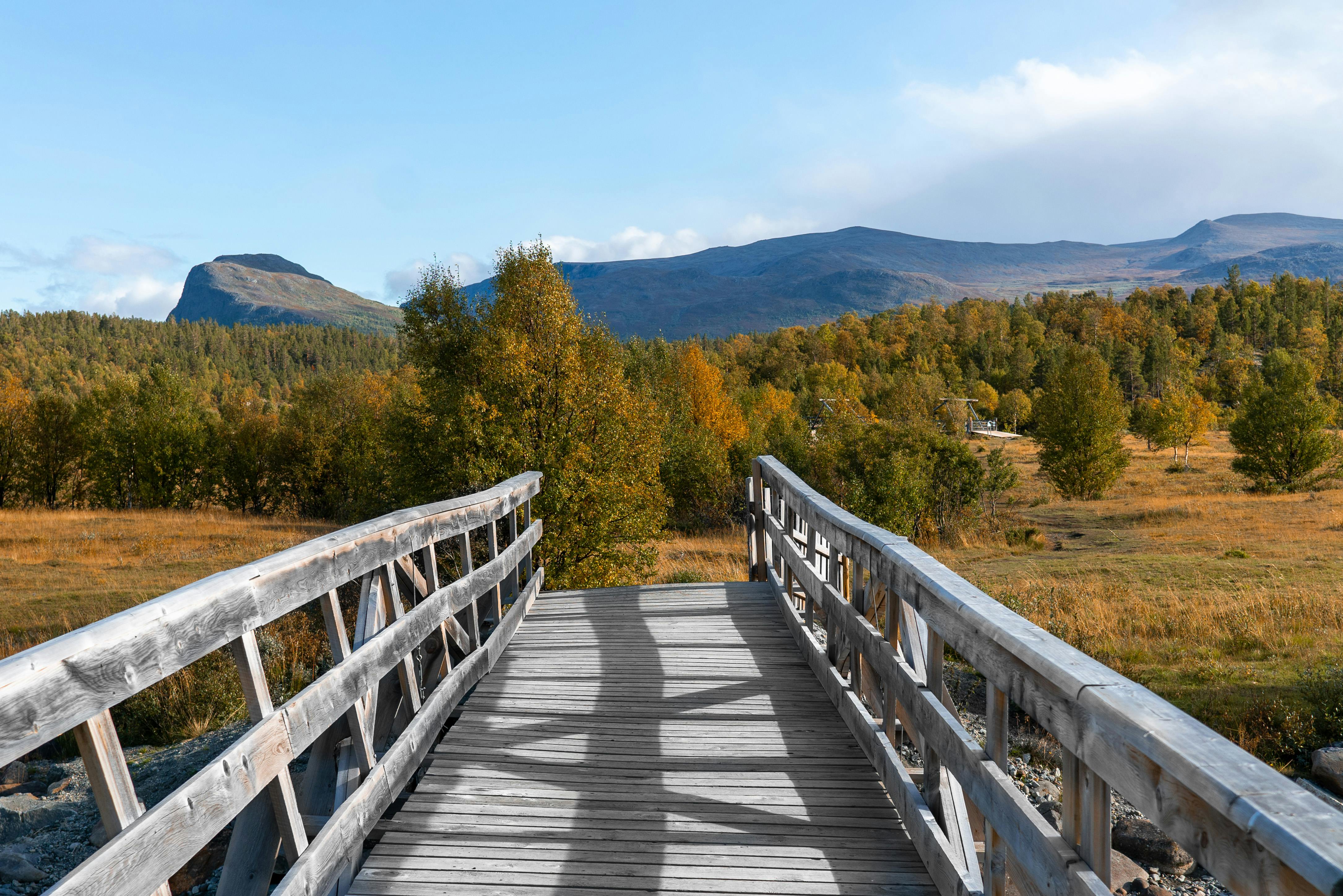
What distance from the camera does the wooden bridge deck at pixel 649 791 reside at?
2.79 metres

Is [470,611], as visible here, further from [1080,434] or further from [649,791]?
[1080,434]

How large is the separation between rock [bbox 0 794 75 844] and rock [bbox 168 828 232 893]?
1.59m

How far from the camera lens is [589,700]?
4617mm

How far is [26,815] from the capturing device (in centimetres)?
635

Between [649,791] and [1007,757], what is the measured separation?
177cm

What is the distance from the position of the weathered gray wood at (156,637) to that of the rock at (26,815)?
5311 mm

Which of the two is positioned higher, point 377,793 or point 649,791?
point 377,793

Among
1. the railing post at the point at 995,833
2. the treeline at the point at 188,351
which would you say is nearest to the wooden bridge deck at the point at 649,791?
the railing post at the point at 995,833

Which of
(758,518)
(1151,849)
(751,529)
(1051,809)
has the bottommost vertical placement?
(1151,849)

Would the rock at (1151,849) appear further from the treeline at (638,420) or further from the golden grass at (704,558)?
the treeline at (638,420)

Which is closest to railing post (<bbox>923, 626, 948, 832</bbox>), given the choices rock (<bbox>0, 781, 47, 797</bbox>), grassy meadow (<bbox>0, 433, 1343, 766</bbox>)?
grassy meadow (<bbox>0, 433, 1343, 766</bbox>)

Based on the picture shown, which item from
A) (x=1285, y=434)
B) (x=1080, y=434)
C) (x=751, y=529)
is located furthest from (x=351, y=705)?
(x=1285, y=434)

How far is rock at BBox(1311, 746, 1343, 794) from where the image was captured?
24.1 feet

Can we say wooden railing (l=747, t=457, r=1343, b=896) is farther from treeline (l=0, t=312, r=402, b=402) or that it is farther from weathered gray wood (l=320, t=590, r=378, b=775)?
treeline (l=0, t=312, r=402, b=402)
